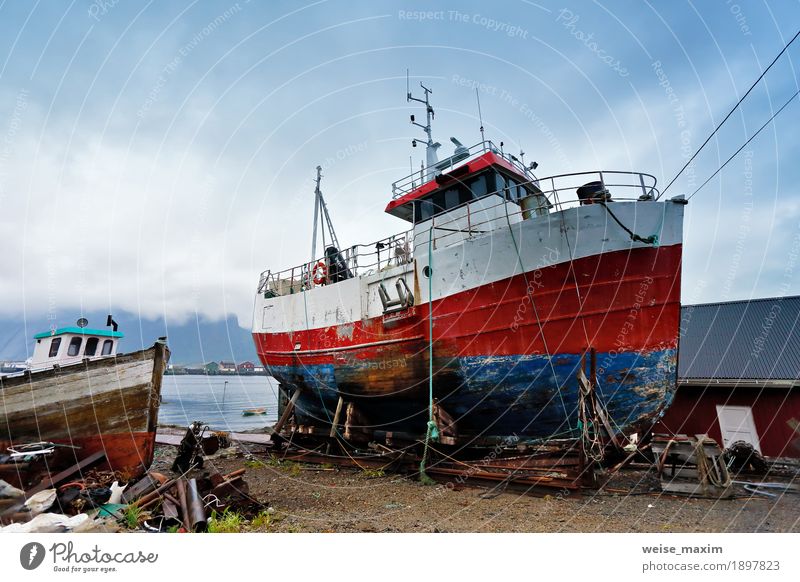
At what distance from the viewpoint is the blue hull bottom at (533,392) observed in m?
7.61

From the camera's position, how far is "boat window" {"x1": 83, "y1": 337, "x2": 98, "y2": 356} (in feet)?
37.9

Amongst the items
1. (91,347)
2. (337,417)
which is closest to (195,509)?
(337,417)

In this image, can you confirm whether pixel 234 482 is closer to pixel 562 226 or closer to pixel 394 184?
pixel 562 226

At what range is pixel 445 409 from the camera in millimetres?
9117

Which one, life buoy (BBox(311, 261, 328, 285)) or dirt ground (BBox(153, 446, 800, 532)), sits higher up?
life buoy (BBox(311, 261, 328, 285))

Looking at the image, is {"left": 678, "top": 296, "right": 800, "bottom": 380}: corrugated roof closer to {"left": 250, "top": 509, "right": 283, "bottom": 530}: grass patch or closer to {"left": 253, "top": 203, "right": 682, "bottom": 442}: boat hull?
{"left": 253, "top": 203, "right": 682, "bottom": 442}: boat hull

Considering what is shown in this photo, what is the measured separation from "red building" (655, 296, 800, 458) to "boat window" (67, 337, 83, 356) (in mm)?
18418

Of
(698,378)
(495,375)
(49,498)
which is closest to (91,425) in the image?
(49,498)

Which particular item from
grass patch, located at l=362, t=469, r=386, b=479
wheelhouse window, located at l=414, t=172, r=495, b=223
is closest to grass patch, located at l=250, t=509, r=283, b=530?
grass patch, located at l=362, t=469, r=386, b=479

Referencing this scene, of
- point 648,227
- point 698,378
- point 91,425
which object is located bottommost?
point 698,378

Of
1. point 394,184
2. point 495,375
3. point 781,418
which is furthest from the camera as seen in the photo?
point 394,184

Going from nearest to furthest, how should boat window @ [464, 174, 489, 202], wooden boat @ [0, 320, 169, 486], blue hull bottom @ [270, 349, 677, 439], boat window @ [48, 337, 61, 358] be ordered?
blue hull bottom @ [270, 349, 677, 439]
wooden boat @ [0, 320, 169, 486]
boat window @ [464, 174, 489, 202]
boat window @ [48, 337, 61, 358]
